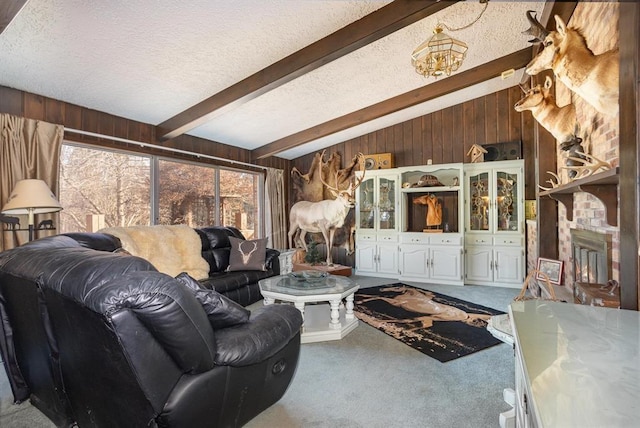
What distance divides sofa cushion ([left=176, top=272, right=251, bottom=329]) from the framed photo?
2831 millimetres

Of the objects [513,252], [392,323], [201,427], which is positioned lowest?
[392,323]

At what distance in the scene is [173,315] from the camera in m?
1.15

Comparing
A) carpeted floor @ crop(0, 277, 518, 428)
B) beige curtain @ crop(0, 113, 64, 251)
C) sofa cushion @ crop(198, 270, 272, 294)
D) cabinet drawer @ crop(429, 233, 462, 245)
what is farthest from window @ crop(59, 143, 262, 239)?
cabinet drawer @ crop(429, 233, 462, 245)

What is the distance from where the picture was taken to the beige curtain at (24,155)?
2.88 m

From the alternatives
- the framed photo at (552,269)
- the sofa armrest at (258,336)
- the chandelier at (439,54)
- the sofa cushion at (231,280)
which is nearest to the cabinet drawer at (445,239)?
the framed photo at (552,269)

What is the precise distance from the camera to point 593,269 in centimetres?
239

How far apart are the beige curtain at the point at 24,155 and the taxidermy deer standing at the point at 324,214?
338 centimetres

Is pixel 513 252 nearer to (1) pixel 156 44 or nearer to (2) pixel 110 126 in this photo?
(1) pixel 156 44

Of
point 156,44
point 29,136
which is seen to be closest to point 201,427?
point 156,44

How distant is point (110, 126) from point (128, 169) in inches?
20.9

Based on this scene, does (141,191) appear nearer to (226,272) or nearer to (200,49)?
(226,272)

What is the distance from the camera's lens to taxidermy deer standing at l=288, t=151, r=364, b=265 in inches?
210

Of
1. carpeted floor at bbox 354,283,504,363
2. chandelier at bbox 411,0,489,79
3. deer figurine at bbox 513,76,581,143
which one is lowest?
carpeted floor at bbox 354,283,504,363

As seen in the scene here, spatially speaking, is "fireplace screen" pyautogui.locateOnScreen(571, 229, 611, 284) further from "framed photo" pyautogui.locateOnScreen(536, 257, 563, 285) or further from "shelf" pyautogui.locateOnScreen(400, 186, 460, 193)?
"shelf" pyautogui.locateOnScreen(400, 186, 460, 193)
